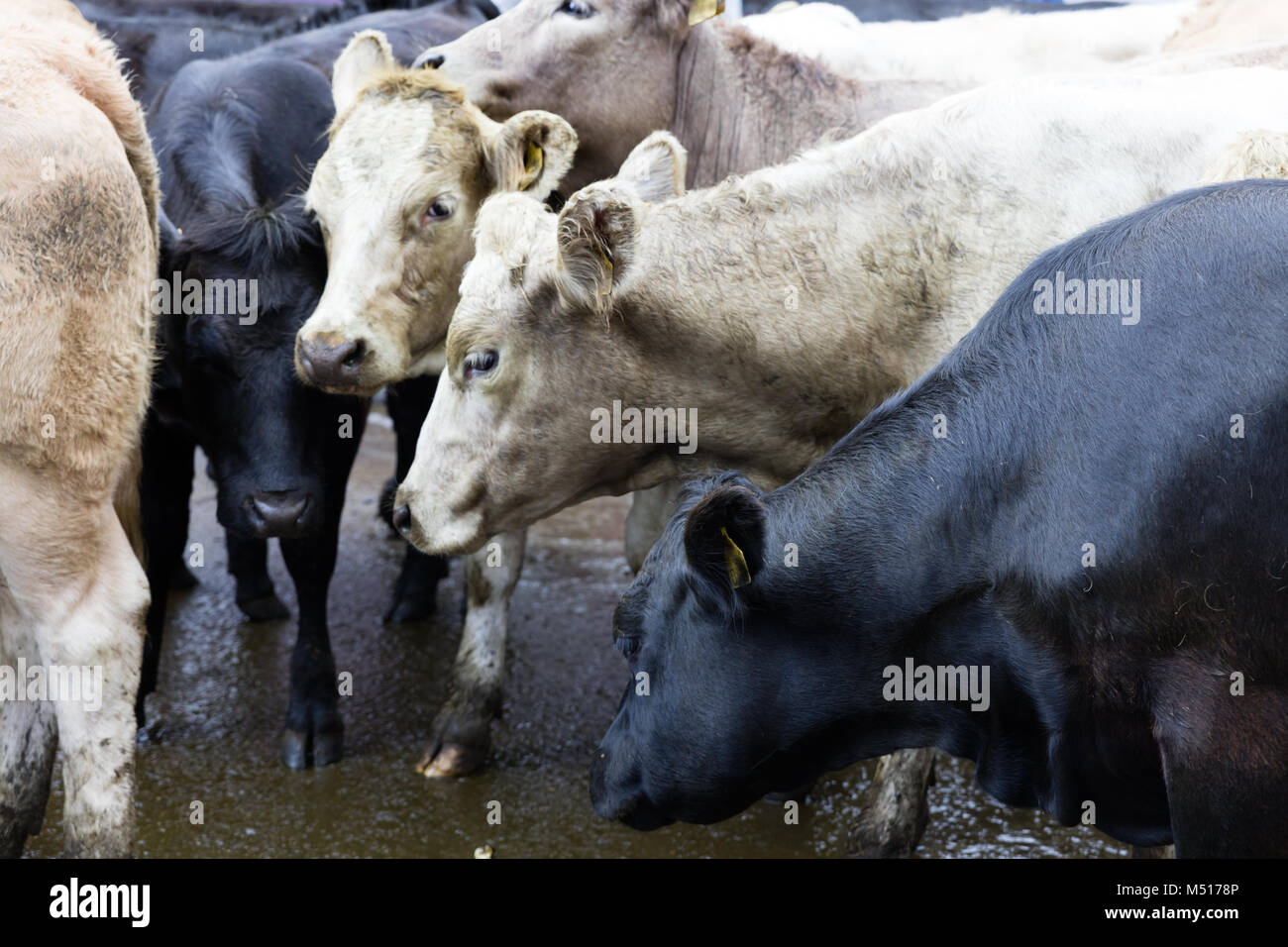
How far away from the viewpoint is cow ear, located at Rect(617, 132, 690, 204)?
4250 mm

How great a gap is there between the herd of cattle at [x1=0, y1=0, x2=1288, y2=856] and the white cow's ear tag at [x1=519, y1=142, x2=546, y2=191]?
0.6 inches

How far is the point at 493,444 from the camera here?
404 cm

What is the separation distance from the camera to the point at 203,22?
819 centimetres

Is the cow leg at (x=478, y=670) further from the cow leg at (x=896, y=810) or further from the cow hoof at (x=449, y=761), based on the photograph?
the cow leg at (x=896, y=810)

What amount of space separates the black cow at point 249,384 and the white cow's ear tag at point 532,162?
0.79 m

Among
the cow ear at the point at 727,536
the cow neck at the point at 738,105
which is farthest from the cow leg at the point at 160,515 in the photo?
the cow ear at the point at 727,536

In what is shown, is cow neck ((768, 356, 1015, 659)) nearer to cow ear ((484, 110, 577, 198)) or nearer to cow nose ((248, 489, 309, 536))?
cow ear ((484, 110, 577, 198))

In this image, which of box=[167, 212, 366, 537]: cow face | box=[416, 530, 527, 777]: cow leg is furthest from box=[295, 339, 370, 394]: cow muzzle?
box=[416, 530, 527, 777]: cow leg

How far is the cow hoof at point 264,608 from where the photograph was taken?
6145 mm

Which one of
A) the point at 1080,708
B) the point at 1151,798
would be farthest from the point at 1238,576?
the point at 1151,798

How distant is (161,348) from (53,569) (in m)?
1.20

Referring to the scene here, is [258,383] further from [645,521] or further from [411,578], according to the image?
[411,578]

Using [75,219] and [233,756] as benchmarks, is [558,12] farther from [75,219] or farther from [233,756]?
[233,756]

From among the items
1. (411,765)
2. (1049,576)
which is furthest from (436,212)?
(1049,576)
